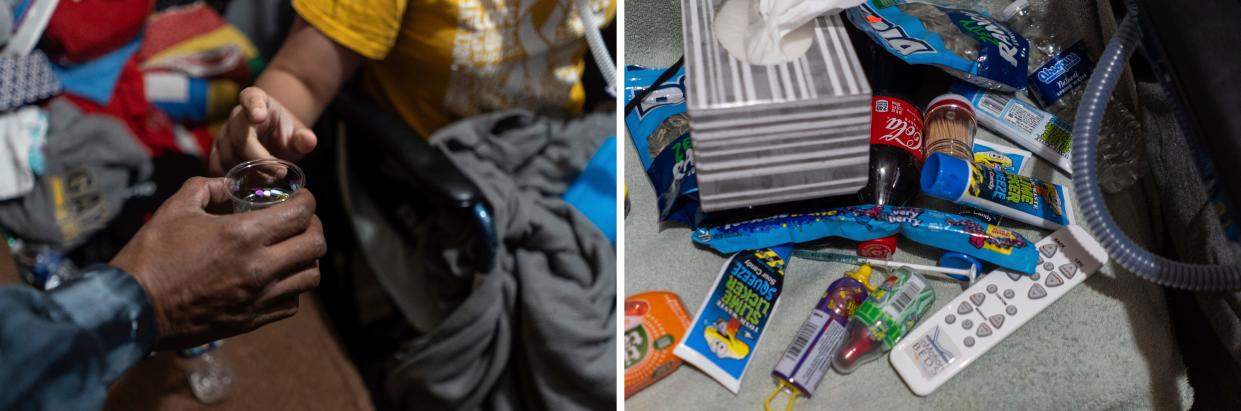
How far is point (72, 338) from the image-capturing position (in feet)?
1.27

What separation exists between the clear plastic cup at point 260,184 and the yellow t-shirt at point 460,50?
0.31 m

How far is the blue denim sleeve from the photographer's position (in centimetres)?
37

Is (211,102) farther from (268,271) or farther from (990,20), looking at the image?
(990,20)

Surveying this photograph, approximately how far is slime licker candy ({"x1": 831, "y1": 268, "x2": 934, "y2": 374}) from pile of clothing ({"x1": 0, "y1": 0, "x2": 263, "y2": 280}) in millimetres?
699

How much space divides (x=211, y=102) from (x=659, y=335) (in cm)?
69

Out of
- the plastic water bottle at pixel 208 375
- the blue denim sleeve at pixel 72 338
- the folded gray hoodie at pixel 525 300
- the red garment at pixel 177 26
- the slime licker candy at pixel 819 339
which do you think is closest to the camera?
the blue denim sleeve at pixel 72 338

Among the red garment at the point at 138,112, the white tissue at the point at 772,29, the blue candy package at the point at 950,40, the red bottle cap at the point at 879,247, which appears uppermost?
the white tissue at the point at 772,29

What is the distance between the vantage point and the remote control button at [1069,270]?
64cm

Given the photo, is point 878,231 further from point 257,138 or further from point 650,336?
point 257,138

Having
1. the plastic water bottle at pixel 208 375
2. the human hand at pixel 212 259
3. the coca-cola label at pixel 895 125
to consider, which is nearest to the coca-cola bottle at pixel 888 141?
the coca-cola label at pixel 895 125

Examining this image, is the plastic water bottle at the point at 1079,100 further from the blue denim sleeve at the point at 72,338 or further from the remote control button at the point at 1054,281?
the blue denim sleeve at the point at 72,338

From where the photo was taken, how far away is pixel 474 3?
2.67ft

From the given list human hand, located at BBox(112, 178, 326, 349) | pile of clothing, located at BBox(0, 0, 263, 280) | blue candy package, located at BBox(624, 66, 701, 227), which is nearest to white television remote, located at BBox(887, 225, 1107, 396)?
blue candy package, located at BBox(624, 66, 701, 227)

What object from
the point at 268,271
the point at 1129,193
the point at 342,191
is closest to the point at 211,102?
the point at 342,191
